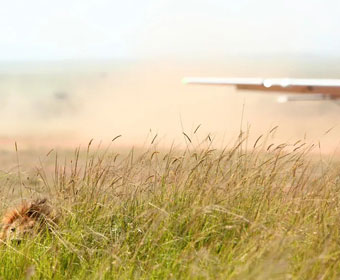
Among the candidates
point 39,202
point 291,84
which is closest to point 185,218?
point 39,202

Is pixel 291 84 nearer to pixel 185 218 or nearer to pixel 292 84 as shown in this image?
pixel 292 84

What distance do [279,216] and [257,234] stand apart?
528 millimetres

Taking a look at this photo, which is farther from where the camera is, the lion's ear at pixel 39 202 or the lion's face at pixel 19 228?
the lion's ear at pixel 39 202

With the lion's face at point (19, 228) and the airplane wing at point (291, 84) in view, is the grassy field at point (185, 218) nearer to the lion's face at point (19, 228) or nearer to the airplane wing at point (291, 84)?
the lion's face at point (19, 228)

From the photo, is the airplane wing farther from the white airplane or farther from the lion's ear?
the lion's ear

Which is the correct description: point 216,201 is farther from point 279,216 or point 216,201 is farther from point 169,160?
point 169,160

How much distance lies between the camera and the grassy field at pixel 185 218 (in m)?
4.10

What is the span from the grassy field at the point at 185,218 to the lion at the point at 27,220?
8cm

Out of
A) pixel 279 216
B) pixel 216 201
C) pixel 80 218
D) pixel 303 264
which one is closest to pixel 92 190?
pixel 80 218

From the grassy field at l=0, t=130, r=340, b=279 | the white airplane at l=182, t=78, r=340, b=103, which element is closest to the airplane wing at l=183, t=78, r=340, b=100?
the white airplane at l=182, t=78, r=340, b=103

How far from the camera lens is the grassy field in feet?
13.5

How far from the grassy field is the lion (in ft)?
0.27

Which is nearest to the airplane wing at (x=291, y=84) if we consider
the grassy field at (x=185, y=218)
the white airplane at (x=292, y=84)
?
the white airplane at (x=292, y=84)

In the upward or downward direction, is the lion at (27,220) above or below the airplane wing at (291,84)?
above
